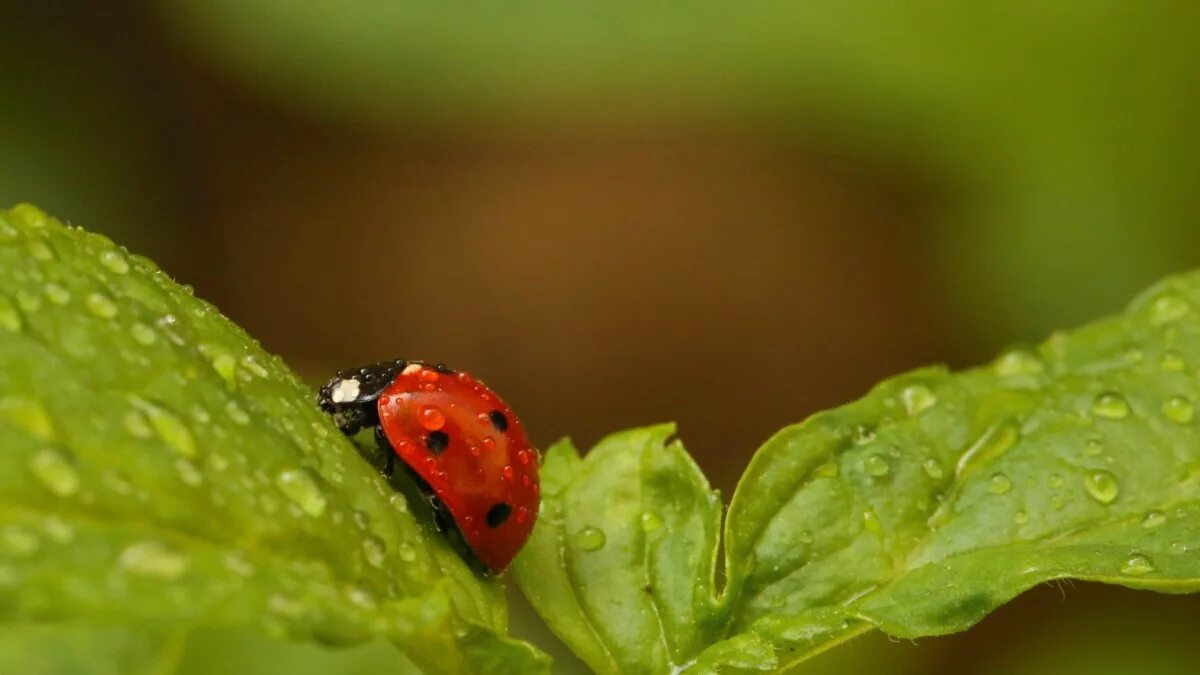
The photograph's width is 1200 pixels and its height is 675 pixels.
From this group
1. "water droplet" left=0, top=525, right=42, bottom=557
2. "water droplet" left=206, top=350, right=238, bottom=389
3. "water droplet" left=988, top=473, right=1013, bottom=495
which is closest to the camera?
"water droplet" left=0, top=525, right=42, bottom=557

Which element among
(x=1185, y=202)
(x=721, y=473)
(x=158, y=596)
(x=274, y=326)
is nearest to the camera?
(x=158, y=596)

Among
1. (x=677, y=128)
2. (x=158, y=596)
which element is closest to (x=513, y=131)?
(x=677, y=128)

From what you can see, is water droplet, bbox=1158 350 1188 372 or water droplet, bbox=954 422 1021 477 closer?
water droplet, bbox=954 422 1021 477

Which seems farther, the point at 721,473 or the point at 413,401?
the point at 721,473

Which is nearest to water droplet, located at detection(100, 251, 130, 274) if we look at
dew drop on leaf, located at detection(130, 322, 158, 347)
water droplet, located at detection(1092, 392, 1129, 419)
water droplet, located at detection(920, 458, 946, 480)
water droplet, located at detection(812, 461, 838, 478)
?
dew drop on leaf, located at detection(130, 322, 158, 347)

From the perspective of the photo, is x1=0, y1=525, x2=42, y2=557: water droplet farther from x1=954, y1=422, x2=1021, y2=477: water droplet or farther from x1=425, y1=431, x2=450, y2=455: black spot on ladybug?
x1=954, y1=422, x2=1021, y2=477: water droplet

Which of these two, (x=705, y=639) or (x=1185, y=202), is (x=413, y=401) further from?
(x=1185, y=202)

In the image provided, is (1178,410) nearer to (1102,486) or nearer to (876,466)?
(1102,486)

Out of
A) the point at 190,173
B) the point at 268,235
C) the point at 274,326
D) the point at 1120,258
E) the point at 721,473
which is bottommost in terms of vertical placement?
the point at 721,473

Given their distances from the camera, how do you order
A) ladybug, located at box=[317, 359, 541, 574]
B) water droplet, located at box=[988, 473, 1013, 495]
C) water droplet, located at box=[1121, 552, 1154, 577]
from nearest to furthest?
water droplet, located at box=[1121, 552, 1154, 577] < ladybug, located at box=[317, 359, 541, 574] < water droplet, located at box=[988, 473, 1013, 495]
